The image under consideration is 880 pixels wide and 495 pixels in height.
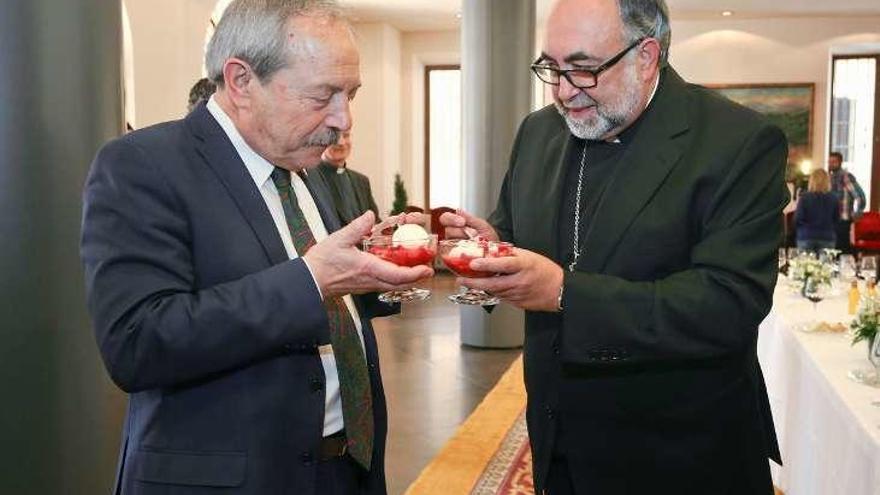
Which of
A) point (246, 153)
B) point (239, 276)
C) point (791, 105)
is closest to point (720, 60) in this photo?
point (791, 105)

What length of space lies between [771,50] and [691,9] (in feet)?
5.20

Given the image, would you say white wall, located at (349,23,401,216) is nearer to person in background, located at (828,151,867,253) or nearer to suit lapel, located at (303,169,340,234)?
person in background, located at (828,151,867,253)

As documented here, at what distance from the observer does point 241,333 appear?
1454 mm

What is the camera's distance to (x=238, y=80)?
5.32 ft

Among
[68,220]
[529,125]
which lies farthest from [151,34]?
[529,125]

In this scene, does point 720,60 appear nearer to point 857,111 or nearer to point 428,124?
point 857,111

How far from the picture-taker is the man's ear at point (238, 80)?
160 cm

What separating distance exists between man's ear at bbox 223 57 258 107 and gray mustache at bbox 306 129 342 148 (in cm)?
14

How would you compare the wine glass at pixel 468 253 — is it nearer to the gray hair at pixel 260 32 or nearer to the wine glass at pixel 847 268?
the gray hair at pixel 260 32

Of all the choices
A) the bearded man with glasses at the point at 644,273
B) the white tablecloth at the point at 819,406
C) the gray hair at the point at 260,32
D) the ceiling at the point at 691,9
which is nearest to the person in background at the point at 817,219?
the ceiling at the point at 691,9

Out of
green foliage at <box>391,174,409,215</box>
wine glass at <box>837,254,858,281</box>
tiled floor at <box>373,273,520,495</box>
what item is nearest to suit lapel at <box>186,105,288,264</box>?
tiled floor at <box>373,273,520,495</box>

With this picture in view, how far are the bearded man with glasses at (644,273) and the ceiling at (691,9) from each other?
10.5 meters

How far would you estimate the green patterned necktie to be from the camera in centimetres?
171

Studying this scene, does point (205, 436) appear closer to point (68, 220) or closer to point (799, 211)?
point (68, 220)
